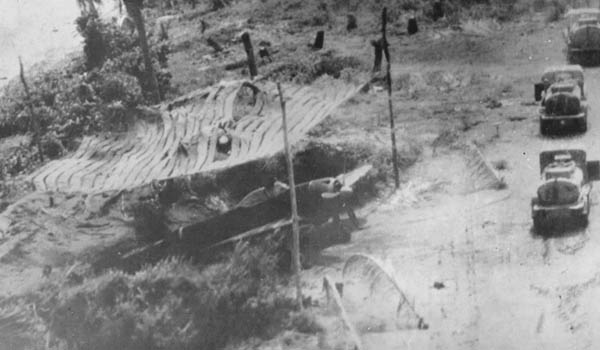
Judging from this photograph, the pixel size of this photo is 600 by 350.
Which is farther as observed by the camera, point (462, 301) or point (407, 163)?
point (407, 163)

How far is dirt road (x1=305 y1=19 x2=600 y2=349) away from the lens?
1335 centimetres

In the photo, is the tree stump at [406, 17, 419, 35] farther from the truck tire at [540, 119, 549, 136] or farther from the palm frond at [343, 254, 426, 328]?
the palm frond at [343, 254, 426, 328]

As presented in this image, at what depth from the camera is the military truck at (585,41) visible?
2988 cm

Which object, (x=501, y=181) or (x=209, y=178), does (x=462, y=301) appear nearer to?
(x=501, y=181)

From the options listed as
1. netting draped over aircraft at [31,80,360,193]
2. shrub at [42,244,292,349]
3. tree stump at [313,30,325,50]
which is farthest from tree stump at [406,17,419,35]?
shrub at [42,244,292,349]

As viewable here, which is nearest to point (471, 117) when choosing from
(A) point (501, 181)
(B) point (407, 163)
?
(B) point (407, 163)

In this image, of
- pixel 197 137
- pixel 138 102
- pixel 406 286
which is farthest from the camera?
pixel 138 102

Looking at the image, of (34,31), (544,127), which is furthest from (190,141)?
(34,31)

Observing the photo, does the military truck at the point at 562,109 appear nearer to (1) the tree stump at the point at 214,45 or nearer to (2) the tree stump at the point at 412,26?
(2) the tree stump at the point at 412,26

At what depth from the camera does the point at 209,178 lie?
22391 mm

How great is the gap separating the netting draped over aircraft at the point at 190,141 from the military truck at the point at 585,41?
49.2 feet

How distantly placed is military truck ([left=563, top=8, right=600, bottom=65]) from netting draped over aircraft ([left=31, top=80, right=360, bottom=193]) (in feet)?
49.2

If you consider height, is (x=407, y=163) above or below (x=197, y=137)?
below

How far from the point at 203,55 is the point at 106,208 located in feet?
65.5
